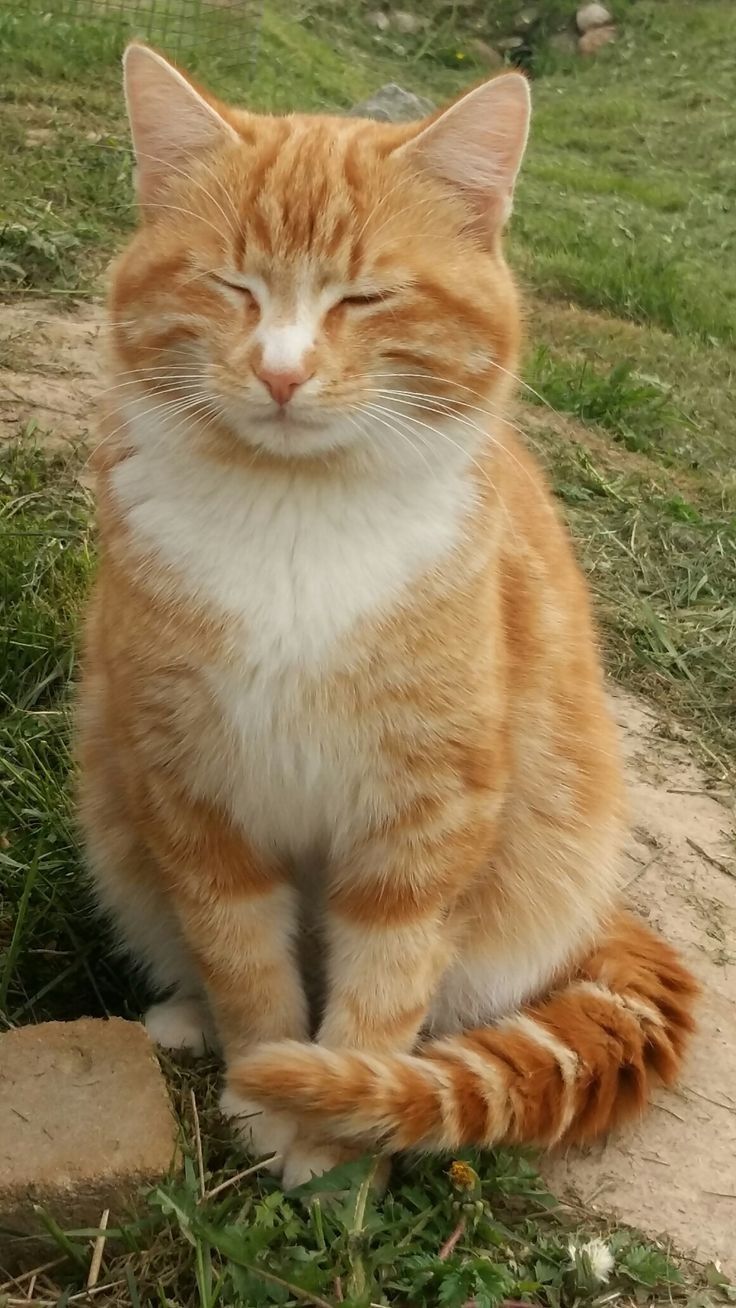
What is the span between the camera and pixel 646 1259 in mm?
1599

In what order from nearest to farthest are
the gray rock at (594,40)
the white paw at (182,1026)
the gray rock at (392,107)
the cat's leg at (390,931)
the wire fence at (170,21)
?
1. the cat's leg at (390,931)
2. the white paw at (182,1026)
3. the wire fence at (170,21)
4. the gray rock at (392,107)
5. the gray rock at (594,40)

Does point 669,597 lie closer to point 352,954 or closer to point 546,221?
point 352,954

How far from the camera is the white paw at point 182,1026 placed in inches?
74.6

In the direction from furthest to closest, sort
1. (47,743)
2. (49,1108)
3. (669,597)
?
(669,597), (47,743), (49,1108)

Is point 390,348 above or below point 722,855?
above

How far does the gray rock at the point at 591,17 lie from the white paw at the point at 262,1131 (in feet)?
37.7

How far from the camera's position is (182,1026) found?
1915mm

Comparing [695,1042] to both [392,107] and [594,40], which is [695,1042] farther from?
[594,40]

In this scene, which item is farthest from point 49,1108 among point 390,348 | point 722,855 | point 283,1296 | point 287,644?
point 722,855

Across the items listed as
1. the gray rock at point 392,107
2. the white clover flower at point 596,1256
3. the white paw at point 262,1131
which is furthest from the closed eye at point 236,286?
the gray rock at point 392,107

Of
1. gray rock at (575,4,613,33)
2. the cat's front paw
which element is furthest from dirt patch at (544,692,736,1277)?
gray rock at (575,4,613,33)

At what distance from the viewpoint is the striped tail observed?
4.97 ft

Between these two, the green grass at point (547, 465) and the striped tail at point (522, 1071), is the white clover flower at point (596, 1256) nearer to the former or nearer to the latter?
the green grass at point (547, 465)

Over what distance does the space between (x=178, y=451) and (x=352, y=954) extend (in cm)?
77
